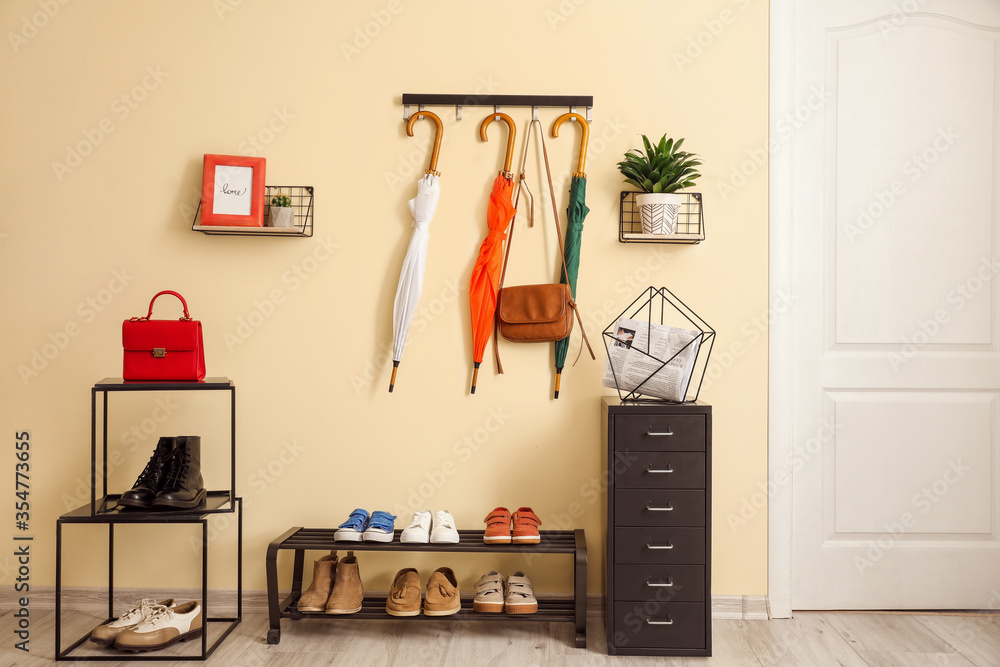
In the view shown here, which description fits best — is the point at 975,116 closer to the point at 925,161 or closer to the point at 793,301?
the point at 925,161

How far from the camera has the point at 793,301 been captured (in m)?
2.41

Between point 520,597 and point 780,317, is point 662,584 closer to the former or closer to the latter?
point 520,597

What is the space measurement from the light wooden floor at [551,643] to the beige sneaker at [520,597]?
0.12 meters

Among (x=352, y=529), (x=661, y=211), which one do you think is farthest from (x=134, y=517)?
(x=661, y=211)

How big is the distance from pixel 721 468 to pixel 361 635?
4.47ft

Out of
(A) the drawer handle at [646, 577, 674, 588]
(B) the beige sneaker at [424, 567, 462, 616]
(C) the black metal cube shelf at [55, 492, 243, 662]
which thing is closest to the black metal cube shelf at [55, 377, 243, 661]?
(C) the black metal cube shelf at [55, 492, 243, 662]

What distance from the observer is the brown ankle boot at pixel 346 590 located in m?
2.14

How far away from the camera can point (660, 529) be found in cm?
207

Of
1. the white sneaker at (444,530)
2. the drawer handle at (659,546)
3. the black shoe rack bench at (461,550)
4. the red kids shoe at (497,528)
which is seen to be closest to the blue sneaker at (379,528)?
the black shoe rack bench at (461,550)

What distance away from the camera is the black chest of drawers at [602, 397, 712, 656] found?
2.06 m

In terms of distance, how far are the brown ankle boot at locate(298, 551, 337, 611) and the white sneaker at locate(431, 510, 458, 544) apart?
389 mm

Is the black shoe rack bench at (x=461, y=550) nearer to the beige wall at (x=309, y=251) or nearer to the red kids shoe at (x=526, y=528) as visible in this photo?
the red kids shoe at (x=526, y=528)

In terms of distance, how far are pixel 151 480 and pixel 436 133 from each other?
150cm

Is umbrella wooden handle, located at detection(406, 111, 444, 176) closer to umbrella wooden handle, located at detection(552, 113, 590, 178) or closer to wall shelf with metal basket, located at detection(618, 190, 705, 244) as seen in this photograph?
umbrella wooden handle, located at detection(552, 113, 590, 178)
